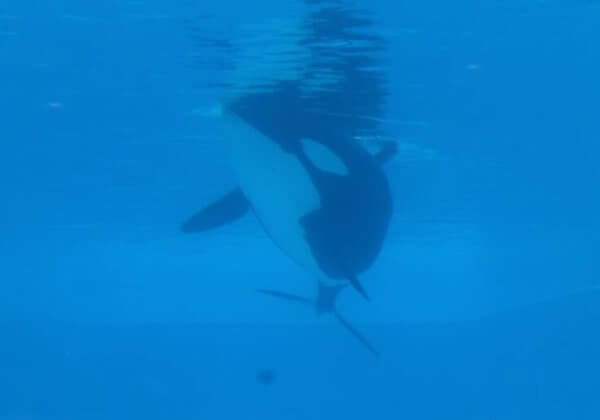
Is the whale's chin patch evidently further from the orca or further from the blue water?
the blue water

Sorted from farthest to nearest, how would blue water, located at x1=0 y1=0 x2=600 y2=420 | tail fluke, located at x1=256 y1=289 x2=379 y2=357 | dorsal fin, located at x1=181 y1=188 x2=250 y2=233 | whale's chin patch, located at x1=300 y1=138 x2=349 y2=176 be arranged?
blue water, located at x1=0 y1=0 x2=600 y2=420 < dorsal fin, located at x1=181 y1=188 x2=250 y2=233 < whale's chin patch, located at x1=300 y1=138 x2=349 y2=176 < tail fluke, located at x1=256 y1=289 x2=379 y2=357

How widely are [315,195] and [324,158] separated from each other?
0.48 metres

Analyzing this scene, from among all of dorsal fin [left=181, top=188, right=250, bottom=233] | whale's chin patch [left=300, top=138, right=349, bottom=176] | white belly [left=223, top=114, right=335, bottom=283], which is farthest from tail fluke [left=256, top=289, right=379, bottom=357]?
whale's chin patch [left=300, top=138, right=349, bottom=176]

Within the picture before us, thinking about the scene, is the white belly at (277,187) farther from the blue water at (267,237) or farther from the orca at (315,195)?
the blue water at (267,237)

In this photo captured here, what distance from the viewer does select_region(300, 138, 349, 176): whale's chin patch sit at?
9.85 metres

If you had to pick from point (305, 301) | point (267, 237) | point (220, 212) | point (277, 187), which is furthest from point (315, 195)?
point (267, 237)

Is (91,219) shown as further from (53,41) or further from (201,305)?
(201,305)

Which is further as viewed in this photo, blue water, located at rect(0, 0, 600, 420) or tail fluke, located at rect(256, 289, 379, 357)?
blue water, located at rect(0, 0, 600, 420)

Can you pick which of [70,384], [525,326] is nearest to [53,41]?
[525,326]

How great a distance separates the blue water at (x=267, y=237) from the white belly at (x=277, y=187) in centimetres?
198

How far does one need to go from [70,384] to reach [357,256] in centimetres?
3176

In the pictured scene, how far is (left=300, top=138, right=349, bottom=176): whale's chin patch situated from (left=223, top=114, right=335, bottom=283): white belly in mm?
192

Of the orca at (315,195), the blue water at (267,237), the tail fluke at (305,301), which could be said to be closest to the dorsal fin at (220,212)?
the orca at (315,195)

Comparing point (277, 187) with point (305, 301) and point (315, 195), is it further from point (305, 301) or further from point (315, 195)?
point (305, 301)
